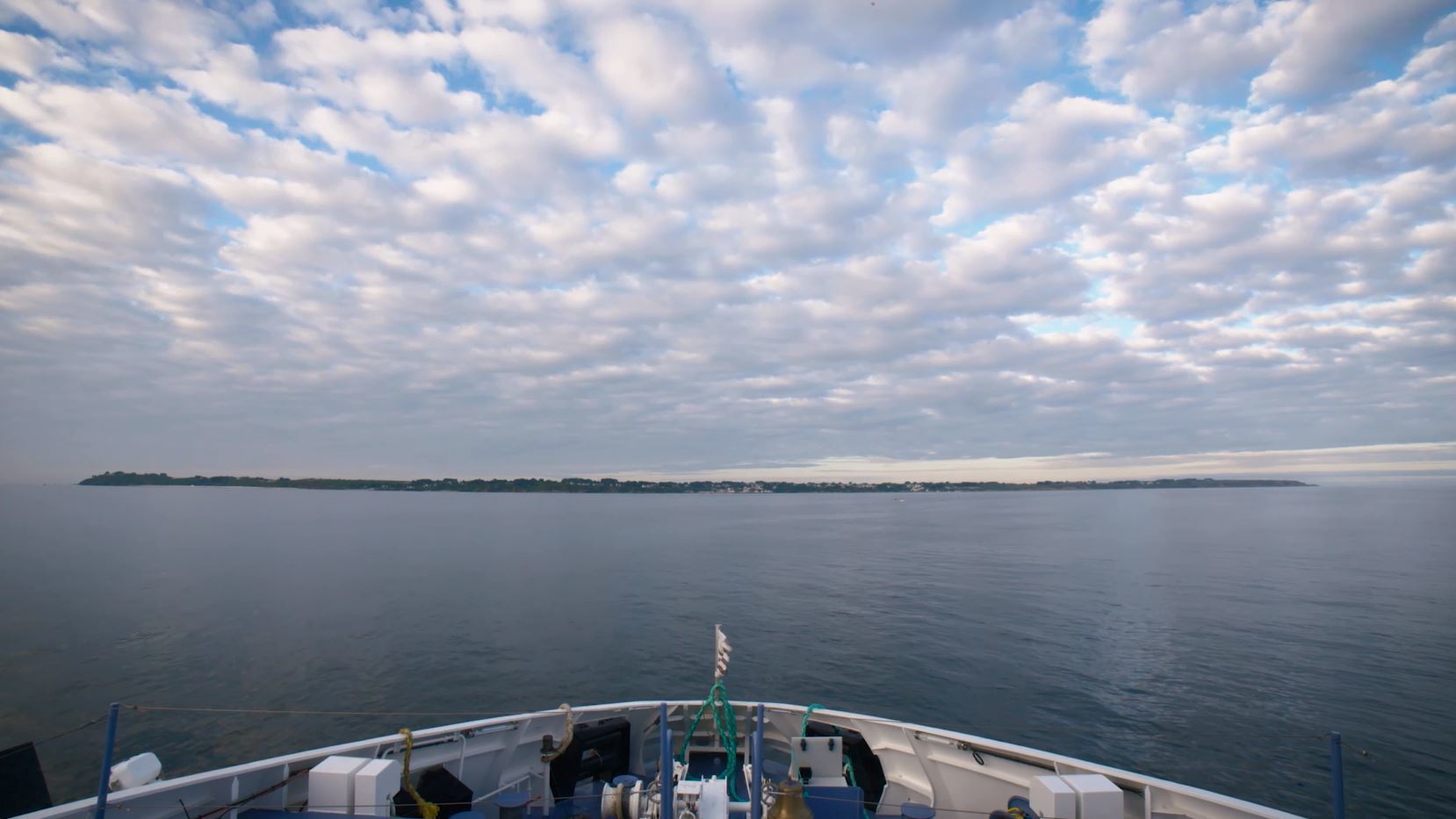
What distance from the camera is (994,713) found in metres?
22.4

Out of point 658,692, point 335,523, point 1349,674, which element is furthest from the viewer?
point 335,523

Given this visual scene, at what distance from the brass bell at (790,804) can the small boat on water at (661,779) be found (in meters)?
0.02

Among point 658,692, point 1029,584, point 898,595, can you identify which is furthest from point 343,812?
point 1029,584

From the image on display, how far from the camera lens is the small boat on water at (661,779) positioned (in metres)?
7.81

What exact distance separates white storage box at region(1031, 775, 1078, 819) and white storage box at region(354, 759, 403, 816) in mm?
7912

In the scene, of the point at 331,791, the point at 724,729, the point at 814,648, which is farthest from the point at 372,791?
the point at 814,648

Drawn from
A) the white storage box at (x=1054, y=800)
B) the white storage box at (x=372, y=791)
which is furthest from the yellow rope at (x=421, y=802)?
the white storage box at (x=1054, y=800)

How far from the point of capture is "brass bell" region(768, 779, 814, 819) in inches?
281

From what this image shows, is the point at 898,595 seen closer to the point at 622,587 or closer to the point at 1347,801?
the point at 622,587

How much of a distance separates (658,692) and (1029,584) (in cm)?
3282

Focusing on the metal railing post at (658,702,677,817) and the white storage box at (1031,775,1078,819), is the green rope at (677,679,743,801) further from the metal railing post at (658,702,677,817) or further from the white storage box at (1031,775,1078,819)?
the white storage box at (1031,775,1078,819)

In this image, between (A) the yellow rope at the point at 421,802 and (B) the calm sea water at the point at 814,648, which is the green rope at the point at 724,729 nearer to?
(A) the yellow rope at the point at 421,802

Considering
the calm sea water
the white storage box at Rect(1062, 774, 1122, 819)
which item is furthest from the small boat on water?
the calm sea water

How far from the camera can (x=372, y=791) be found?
26.9 ft
